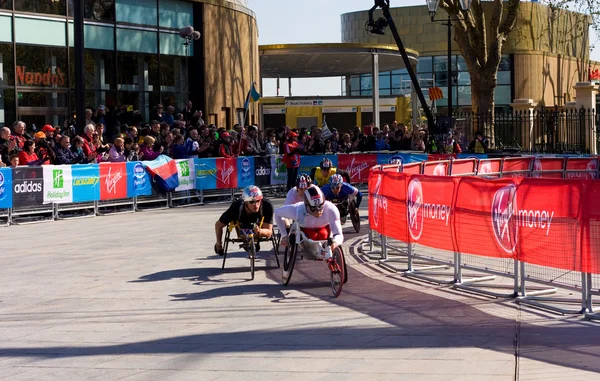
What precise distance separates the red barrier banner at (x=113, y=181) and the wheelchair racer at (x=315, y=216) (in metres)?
12.1

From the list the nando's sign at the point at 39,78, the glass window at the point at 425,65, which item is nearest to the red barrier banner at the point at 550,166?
the nando's sign at the point at 39,78

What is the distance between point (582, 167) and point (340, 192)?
27.3 ft

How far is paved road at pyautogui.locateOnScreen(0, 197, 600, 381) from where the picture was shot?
27.5 feet

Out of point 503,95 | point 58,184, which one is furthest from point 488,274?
point 503,95

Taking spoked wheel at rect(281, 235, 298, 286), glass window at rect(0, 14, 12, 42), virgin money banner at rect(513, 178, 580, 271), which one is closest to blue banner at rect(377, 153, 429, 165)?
glass window at rect(0, 14, 12, 42)

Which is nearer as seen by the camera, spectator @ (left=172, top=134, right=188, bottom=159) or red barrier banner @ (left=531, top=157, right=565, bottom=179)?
red barrier banner @ (left=531, top=157, right=565, bottom=179)

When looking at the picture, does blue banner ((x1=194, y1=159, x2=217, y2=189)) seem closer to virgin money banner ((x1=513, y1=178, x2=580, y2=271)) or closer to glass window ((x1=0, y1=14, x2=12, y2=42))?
glass window ((x1=0, y1=14, x2=12, y2=42))

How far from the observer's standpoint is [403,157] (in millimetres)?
31312

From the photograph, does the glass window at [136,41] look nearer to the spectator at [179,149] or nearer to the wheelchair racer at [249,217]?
the spectator at [179,149]

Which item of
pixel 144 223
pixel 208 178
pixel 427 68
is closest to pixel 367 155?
pixel 208 178

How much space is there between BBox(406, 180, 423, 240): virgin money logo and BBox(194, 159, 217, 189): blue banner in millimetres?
14623

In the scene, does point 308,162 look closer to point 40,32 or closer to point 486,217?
point 40,32

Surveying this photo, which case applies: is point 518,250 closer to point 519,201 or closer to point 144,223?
point 519,201

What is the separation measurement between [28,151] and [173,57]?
14996 mm
